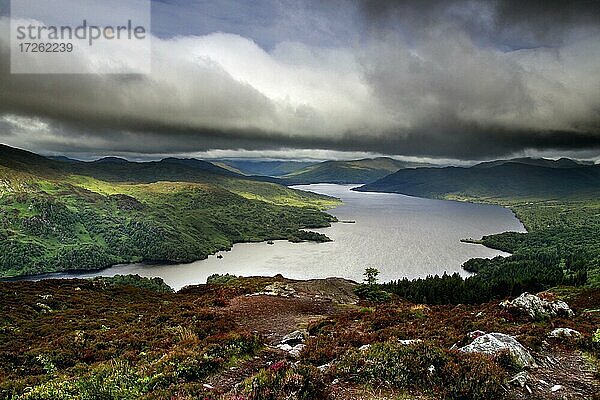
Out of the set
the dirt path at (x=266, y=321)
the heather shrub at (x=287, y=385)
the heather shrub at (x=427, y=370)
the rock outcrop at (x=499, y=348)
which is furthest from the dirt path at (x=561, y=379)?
the dirt path at (x=266, y=321)

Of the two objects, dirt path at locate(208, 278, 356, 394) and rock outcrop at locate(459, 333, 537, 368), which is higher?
rock outcrop at locate(459, 333, 537, 368)

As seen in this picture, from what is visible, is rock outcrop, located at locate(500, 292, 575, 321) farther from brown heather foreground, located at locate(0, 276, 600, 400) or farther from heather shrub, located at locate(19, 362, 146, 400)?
heather shrub, located at locate(19, 362, 146, 400)

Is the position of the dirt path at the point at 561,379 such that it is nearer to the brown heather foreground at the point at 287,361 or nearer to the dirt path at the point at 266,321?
the brown heather foreground at the point at 287,361

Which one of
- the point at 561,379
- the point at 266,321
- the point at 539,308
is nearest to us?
the point at 561,379

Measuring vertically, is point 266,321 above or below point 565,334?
below

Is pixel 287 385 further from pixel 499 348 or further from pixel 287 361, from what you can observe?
pixel 499 348

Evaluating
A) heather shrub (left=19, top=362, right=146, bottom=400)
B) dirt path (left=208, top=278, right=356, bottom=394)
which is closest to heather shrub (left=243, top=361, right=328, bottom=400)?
dirt path (left=208, top=278, right=356, bottom=394)

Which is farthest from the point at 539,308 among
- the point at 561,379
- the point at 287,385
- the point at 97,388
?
the point at 97,388

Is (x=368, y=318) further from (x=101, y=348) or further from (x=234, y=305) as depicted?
(x=101, y=348)

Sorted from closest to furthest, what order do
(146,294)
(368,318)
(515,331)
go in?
(515,331) < (368,318) < (146,294)

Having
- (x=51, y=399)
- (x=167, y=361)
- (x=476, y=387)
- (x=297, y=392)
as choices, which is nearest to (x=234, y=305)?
(x=167, y=361)

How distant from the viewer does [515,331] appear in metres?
19.5

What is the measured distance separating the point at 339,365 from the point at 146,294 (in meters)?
55.3

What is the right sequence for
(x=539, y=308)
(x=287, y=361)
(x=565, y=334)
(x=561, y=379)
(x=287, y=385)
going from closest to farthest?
(x=287, y=385), (x=561, y=379), (x=287, y=361), (x=565, y=334), (x=539, y=308)
